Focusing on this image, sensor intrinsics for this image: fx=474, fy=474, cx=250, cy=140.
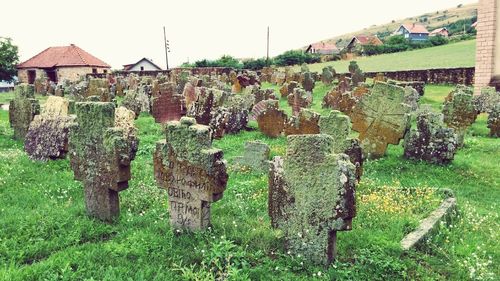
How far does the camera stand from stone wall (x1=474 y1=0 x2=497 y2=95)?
746 inches

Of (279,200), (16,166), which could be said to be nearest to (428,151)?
(279,200)

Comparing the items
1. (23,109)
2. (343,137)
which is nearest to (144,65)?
(23,109)

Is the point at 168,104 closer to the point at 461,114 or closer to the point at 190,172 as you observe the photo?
the point at 461,114

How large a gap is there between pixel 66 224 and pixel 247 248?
2.43 m

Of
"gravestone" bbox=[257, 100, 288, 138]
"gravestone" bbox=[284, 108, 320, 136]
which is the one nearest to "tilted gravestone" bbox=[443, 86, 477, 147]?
"gravestone" bbox=[284, 108, 320, 136]

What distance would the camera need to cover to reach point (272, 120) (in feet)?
44.4

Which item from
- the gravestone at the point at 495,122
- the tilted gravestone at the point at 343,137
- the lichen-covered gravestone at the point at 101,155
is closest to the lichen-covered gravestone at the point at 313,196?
the lichen-covered gravestone at the point at 101,155

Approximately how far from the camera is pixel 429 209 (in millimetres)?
7086

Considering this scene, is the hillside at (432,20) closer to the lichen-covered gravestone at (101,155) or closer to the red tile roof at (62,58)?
the red tile roof at (62,58)

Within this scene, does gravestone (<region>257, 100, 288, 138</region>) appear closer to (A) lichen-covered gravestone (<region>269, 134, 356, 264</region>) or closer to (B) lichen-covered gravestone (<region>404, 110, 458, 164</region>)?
(B) lichen-covered gravestone (<region>404, 110, 458, 164</region>)

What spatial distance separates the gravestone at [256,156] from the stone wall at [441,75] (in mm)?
19522

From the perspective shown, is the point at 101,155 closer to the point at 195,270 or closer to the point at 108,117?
the point at 108,117

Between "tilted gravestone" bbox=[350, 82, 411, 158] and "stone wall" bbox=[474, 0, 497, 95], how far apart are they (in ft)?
34.9

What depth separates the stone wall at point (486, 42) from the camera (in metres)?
19.0
